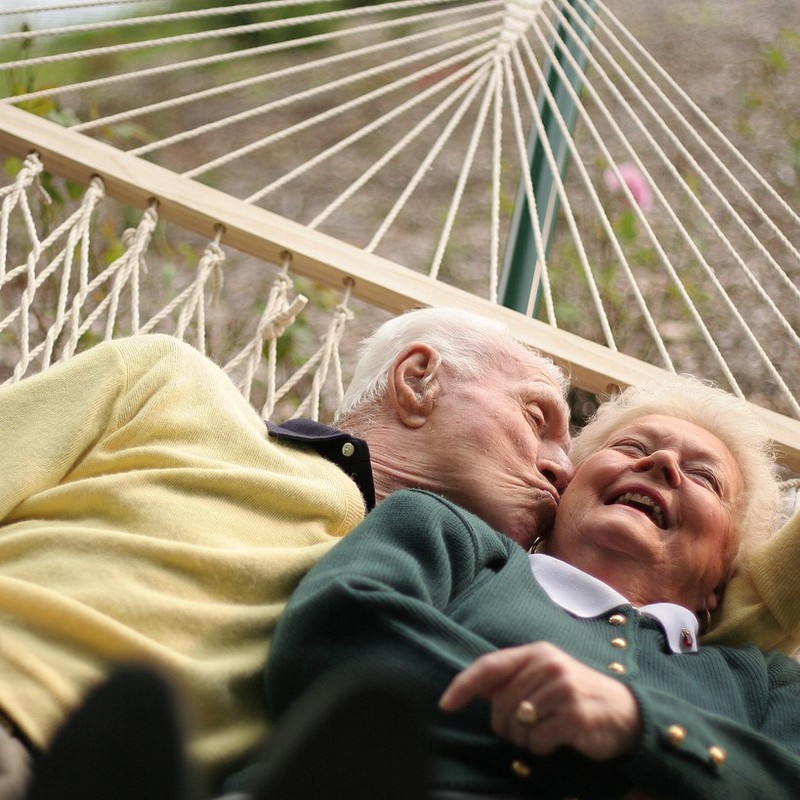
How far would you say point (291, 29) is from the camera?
379 centimetres

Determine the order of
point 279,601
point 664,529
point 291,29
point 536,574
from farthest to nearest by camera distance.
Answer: point 291,29 → point 664,529 → point 536,574 → point 279,601

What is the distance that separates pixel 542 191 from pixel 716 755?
1.62 m

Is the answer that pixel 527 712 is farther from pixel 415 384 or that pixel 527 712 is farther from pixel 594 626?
pixel 415 384

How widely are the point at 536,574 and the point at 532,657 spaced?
0.42 m

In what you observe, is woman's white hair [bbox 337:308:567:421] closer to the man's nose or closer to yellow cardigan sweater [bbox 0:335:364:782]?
the man's nose

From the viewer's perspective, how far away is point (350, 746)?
1.90 feet

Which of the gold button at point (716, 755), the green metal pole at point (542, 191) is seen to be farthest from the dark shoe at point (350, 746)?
the green metal pole at point (542, 191)

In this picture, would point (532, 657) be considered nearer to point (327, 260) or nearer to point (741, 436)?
point (741, 436)

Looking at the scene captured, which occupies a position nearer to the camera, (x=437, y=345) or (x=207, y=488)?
(x=207, y=488)

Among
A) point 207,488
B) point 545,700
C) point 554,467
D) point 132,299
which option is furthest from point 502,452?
point 132,299

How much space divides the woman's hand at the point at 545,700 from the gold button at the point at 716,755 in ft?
0.22

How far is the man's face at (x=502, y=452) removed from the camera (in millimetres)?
1475

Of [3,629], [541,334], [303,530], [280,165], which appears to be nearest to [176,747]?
[3,629]

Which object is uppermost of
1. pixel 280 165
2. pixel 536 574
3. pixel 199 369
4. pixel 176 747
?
pixel 176 747
